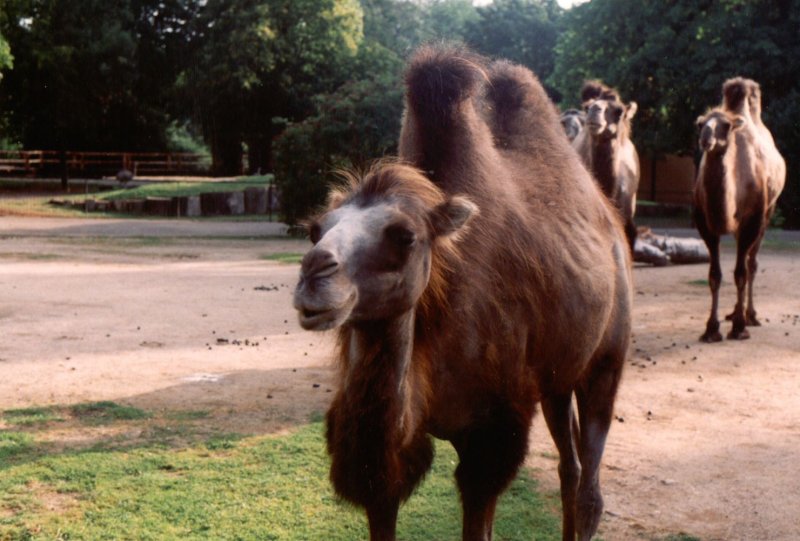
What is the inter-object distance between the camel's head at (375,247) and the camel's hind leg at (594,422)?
167 centimetres

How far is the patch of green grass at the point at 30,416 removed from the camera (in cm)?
635

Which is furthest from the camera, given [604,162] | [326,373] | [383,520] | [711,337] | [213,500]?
[604,162]

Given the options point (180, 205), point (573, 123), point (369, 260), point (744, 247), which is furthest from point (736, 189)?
point (180, 205)

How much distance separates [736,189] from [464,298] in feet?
27.4

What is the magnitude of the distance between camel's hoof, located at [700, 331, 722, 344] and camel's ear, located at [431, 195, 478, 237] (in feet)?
25.3

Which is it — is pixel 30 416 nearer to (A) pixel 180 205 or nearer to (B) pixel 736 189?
(B) pixel 736 189

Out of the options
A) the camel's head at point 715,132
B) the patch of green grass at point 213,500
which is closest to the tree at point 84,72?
the camel's head at point 715,132

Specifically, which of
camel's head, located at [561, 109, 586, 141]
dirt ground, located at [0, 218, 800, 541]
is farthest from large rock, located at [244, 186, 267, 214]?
camel's head, located at [561, 109, 586, 141]

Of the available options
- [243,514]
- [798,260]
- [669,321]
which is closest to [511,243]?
[243,514]

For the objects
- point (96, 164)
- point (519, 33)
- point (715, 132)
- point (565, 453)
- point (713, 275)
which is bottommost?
point (565, 453)

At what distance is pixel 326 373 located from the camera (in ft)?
26.7

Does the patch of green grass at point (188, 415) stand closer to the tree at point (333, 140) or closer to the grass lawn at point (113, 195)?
the tree at point (333, 140)

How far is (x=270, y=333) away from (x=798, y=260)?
12.3m

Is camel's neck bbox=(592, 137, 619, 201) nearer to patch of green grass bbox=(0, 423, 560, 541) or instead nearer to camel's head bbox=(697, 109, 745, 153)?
camel's head bbox=(697, 109, 745, 153)
